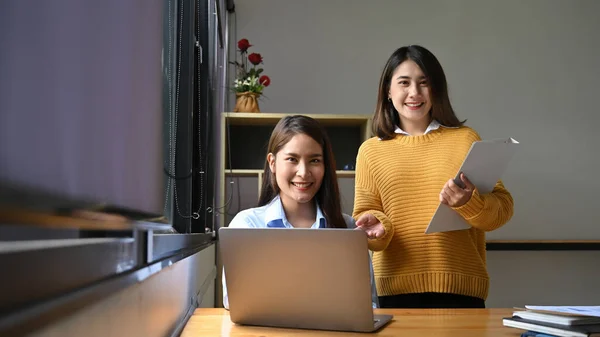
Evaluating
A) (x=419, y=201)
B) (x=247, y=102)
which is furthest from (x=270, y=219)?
(x=247, y=102)

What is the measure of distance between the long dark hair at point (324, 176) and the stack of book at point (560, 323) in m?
0.72

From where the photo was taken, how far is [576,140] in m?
4.09

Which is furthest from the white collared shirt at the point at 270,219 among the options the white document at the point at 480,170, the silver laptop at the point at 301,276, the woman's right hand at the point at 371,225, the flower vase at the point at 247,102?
the flower vase at the point at 247,102

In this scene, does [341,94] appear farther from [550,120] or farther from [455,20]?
[550,120]

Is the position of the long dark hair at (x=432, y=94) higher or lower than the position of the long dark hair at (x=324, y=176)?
higher

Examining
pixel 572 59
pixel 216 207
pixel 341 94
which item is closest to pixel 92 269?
pixel 216 207

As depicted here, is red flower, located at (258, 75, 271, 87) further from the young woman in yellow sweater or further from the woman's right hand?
the woman's right hand

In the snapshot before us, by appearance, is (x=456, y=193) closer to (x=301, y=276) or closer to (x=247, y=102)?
(x=301, y=276)

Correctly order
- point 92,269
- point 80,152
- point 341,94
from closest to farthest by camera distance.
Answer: point 80,152 → point 92,269 → point 341,94

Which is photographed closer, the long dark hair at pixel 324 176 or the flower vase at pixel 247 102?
the long dark hair at pixel 324 176

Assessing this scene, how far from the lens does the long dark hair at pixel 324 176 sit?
5.98 feet

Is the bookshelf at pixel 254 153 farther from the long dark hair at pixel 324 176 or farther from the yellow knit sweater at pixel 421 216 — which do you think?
the yellow knit sweater at pixel 421 216

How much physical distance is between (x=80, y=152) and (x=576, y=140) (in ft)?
13.4

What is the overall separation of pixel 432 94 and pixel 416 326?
2.31 feet
